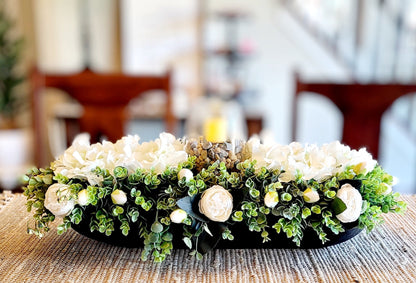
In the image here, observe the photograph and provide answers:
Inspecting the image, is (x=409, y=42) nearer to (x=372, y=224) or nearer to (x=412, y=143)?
(x=412, y=143)

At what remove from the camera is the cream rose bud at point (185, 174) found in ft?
1.95

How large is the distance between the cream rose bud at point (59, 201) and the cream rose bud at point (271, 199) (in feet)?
0.85

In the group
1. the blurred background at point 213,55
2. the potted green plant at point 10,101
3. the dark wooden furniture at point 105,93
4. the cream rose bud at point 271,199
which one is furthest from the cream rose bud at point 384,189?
the potted green plant at point 10,101

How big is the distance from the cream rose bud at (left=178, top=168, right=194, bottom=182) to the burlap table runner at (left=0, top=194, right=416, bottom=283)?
0.12 meters

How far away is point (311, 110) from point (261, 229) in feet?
15.1

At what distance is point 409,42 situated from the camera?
3.26 meters

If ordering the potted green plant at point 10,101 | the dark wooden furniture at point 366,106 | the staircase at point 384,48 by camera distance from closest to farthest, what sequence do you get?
→ the dark wooden furniture at point 366,106 → the staircase at point 384,48 → the potted green plant at point 10,101

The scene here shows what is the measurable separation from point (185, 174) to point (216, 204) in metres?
0.06

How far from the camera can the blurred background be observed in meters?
3.21

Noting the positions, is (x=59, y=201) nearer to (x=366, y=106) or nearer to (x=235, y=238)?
(x=235, y=238)

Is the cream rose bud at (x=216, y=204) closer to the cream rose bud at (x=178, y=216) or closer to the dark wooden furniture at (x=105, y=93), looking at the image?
the cream rose bud at (x=178, y=216)

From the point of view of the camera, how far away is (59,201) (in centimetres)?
58

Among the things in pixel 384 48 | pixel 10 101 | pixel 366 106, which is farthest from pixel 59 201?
pixel 384 48

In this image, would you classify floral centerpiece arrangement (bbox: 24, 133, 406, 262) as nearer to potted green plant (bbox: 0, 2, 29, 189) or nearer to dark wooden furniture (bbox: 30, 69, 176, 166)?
dark wooden furniture (bbox: 30, 69, 176, 166)
